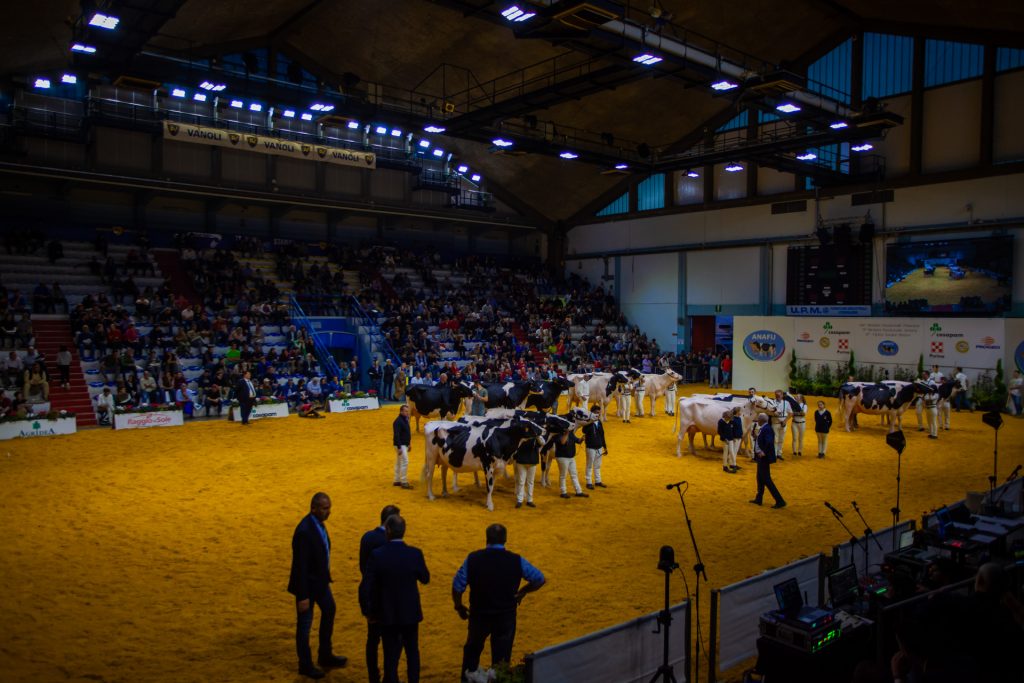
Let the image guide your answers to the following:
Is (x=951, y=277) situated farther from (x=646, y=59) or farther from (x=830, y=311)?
(x=646, y=59)

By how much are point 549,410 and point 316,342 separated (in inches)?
419

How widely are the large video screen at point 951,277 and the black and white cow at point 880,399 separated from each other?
9.27 m

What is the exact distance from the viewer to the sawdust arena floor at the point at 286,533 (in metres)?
6.70

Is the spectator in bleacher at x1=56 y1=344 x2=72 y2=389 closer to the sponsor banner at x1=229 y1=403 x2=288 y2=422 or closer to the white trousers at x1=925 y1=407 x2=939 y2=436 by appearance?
the sponsor banner at x1=229 y1=403 x2=288 y2=422

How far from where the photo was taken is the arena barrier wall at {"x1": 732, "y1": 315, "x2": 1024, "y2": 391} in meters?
24.7

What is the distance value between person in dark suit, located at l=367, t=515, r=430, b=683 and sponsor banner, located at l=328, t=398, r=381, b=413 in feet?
59.7

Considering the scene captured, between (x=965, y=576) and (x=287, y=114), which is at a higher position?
(x=287, y=114)

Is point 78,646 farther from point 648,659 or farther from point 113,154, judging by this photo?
point 113,154

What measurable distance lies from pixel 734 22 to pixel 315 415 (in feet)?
67.4

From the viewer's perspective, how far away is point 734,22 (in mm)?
25531

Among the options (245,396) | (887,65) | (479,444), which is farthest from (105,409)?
(887,65)

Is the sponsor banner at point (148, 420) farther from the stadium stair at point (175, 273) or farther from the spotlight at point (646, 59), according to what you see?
the spotlight at point (646, 59)

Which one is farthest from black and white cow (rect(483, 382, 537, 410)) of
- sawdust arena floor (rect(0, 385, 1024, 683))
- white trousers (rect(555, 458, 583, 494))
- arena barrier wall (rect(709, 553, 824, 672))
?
arena barrier wall (rect(709, 553, 824, 672))

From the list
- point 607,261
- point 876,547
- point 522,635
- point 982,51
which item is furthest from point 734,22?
point 522,635
